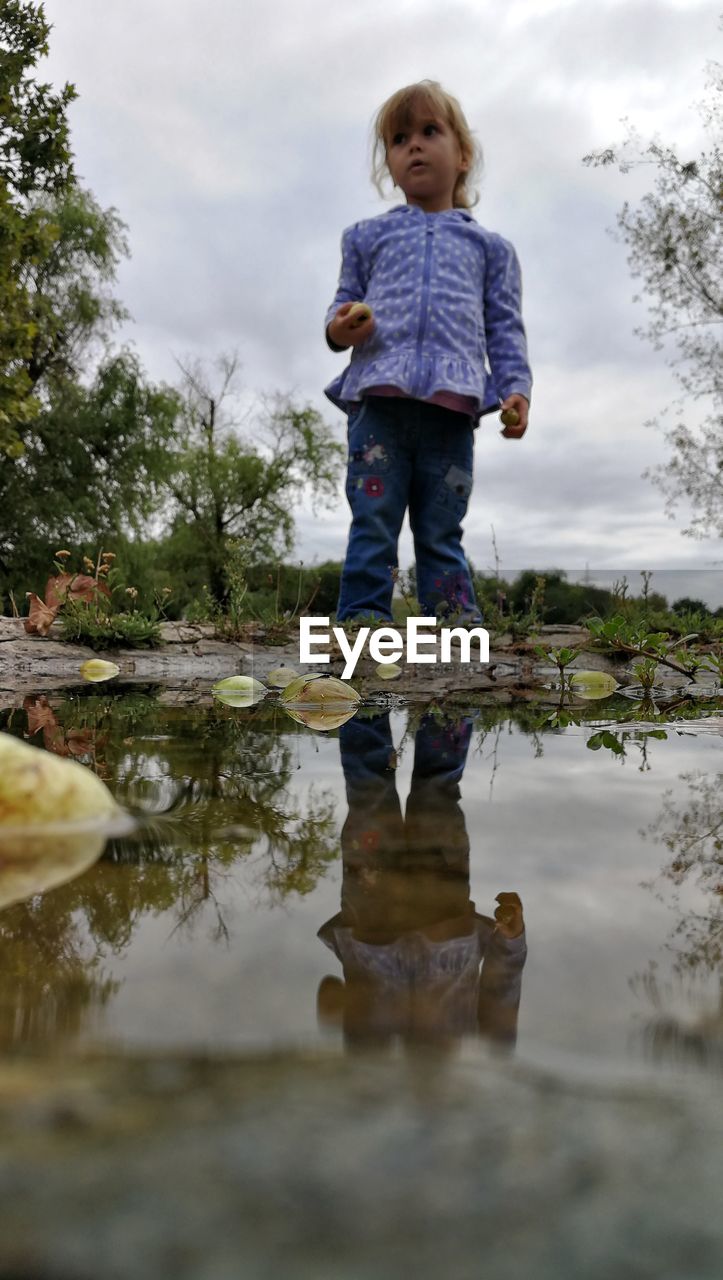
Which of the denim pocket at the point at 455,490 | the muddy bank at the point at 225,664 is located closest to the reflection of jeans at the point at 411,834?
the muddy bank at the point at 225,664

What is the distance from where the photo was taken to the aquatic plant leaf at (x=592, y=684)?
3.62 metres

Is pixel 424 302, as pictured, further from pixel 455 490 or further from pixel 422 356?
pixel 455 490

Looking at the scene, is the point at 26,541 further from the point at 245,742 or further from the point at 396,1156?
the point at 396,1156

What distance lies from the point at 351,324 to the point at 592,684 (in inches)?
97.8

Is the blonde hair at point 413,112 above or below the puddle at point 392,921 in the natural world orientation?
above

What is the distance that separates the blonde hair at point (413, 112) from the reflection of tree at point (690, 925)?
4967 mm

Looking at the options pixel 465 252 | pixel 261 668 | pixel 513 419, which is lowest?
pixel 261 668

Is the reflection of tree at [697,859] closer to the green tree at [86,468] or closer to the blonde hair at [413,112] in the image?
the blonde hair at [413,112]

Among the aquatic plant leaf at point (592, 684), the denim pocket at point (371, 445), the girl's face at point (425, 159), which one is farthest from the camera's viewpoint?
the girl's face at point (425, 159)

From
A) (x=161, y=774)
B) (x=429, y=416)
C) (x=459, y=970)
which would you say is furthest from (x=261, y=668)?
(x=459, y=970)

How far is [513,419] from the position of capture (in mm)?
4727

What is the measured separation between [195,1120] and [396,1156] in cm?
10

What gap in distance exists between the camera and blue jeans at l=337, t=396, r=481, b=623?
4.91 metres

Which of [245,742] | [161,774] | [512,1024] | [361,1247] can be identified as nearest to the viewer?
[361,1247]
